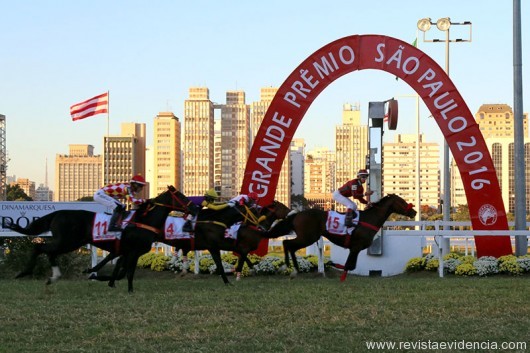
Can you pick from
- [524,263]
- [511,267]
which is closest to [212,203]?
[511,267]

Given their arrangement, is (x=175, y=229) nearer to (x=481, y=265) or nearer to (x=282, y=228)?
(x=282, y=228)

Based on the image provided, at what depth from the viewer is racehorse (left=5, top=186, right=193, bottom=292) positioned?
1377cm

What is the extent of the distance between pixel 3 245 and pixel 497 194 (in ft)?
39.9

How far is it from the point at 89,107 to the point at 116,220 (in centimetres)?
1760

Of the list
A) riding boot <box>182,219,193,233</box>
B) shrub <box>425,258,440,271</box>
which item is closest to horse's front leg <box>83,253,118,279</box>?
riding boot <box>182,219,193,233</box>

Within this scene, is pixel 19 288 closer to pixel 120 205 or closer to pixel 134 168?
pixel 120 205

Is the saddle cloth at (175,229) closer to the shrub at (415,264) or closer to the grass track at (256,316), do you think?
the grass track at (256,316)

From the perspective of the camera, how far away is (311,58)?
19438 millimetres

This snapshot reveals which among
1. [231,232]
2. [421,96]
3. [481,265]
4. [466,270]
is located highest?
[421,96]

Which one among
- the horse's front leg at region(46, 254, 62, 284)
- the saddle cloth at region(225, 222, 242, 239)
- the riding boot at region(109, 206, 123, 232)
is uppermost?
the riding boot at region(109, 206, 123, 232)

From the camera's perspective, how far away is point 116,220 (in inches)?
547

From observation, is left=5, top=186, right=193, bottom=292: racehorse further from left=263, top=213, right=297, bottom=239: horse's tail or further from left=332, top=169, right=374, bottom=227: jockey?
left=332, top=169, right=374, bottom=227: jockey

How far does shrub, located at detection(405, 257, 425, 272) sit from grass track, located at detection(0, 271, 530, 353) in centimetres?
401

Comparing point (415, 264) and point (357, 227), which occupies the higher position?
point (357, 227)
